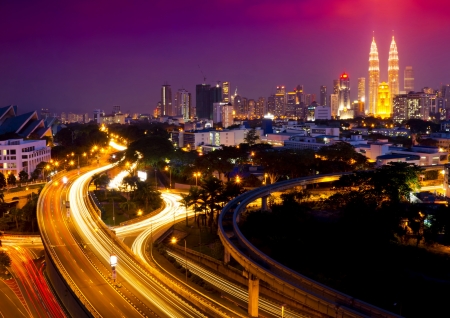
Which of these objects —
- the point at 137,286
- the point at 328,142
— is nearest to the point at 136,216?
the point at 137,286

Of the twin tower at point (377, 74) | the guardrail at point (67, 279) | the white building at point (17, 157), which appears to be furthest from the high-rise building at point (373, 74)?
the guardrail at point (67, 279)

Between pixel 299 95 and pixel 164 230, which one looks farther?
pixel 299 95

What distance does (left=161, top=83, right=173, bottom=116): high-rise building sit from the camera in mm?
186500

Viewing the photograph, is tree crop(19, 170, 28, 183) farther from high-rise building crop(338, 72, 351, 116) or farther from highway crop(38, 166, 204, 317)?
high-rise building crop(338, 72, 351, 116)

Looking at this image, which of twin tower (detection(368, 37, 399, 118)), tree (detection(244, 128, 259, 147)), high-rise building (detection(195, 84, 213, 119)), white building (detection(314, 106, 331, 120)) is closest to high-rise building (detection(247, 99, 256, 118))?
high-rise building (detection(195, 84, 213, 119))

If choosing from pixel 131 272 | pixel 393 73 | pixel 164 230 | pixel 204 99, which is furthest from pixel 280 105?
pixel 131 272

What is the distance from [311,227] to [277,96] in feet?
459

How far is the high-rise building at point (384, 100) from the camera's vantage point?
128250 millimetres

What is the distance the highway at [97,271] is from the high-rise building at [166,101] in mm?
160024

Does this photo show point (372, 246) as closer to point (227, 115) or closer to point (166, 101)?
point (227, 115)

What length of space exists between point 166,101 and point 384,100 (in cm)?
9088

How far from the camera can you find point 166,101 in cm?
18788

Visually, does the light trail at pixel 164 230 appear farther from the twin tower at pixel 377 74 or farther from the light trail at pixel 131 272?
the twin tower at pixel 377 74

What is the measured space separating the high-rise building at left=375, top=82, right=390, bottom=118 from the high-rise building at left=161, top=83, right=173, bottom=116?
86.5m
